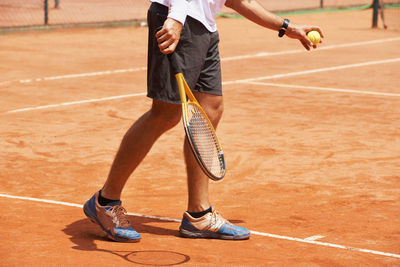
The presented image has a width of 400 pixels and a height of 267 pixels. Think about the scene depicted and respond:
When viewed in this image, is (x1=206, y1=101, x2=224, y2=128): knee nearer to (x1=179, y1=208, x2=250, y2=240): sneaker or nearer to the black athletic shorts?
the black athletic shorts

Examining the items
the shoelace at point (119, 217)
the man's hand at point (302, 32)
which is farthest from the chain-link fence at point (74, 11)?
the shoelace at point (119, 217)

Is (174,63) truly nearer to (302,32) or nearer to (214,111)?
(214,111)

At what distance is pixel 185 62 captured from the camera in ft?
14.4

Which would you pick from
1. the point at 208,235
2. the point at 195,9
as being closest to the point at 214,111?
the point at 195,9

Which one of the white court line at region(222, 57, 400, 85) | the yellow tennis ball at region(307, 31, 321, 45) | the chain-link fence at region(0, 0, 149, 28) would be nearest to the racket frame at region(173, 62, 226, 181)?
the yellow tennis ball at region(307, 31, 321, 45)

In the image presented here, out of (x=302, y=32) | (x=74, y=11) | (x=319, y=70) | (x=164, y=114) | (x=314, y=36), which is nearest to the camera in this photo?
(x=164, y=114)

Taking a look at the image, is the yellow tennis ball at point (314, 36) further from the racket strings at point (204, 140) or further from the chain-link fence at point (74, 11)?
the chain-link fence at point (74, 11)

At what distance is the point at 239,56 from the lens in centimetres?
1370

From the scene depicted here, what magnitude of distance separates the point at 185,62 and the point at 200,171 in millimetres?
605

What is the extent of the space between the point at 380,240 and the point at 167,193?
153 centimetres

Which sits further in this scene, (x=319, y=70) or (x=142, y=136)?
(x=319, y=70)

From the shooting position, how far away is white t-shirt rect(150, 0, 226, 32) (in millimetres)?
4305

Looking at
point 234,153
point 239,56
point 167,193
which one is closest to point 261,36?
point 239,56

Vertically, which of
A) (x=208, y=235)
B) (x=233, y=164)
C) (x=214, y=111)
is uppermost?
(x=214, y=111)
